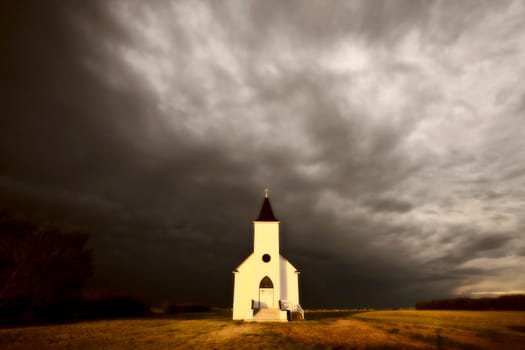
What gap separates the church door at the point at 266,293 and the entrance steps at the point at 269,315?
187 cm

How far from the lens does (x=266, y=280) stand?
39312 millimetres

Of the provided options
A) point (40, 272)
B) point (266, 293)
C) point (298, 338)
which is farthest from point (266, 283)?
point (40, 272)

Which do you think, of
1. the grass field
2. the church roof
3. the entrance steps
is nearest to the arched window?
the entrance steps

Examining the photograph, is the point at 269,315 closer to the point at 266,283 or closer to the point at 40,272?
the point at 266,283

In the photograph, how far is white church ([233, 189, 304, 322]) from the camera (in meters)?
38.0

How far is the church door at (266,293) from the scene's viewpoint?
3817 centimetres

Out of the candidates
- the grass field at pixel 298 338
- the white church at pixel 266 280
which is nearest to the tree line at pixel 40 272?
the grass field at pixel 298 338

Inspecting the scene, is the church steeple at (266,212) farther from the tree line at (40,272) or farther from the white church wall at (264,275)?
the tree line at (40,272)

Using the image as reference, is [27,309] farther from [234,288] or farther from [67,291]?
[234,288]

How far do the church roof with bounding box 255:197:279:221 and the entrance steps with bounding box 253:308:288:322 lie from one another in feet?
37.5

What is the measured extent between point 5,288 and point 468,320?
152 feet

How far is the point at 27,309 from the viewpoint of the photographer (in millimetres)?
36656

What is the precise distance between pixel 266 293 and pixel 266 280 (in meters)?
1.50

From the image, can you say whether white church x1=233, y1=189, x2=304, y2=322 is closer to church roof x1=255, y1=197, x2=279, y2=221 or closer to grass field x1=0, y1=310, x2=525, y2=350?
church roof x1=255, y1=197, x2=279, y2=221
